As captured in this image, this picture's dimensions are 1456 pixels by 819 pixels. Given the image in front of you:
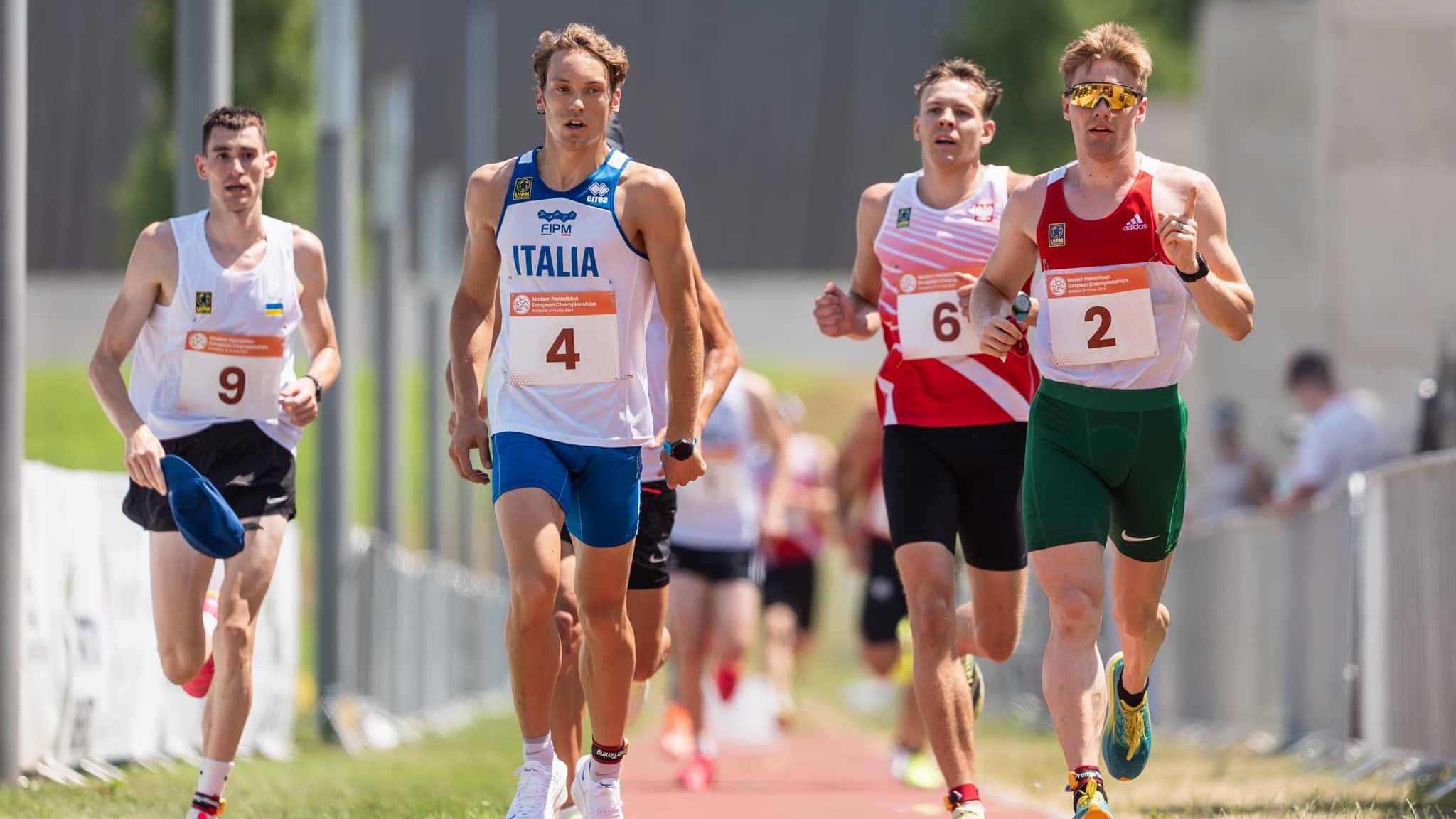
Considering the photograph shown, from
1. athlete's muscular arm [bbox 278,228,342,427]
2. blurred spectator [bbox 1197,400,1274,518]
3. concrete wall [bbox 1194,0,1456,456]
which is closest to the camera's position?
athlete's muscular arm [bbox 278,228,342,427]

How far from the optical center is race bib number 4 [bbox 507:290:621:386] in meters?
6.97

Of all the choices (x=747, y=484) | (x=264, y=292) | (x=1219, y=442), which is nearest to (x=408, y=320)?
(x=1219, y=442)

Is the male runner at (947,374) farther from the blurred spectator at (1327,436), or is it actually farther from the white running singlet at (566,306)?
the blurred spectator at (1327,436)

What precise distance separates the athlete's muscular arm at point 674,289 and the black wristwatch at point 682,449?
0.01 m

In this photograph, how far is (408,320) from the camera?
5656 cm

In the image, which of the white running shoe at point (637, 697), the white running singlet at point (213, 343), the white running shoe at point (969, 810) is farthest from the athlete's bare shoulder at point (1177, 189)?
the white running singlet at point (213, 343)

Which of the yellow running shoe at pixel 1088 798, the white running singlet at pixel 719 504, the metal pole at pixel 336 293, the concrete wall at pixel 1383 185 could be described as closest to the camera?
the yellow running shoe at pixel 1088 798

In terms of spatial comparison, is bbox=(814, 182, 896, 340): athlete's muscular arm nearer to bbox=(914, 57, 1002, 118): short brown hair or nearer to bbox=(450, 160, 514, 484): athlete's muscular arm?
bbox=(914, 57, 1002, 118): short brown hair

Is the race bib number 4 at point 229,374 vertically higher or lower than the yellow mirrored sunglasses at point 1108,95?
lower

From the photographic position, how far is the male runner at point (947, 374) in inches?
314

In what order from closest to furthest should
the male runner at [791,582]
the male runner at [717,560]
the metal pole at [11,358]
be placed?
the metal pole at [11,358] < the male runner at [717,560] < the male runner at [791,582]

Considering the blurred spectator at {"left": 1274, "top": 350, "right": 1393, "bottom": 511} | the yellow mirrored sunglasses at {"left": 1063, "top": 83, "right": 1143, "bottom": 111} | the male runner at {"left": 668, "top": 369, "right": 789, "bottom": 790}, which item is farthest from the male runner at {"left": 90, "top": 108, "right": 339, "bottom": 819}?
the blurred spectator at {"left": 1274, "top": 350, "right": 1393, "bottom": 511}

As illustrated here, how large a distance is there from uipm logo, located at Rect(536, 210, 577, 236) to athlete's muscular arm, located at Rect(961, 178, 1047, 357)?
4.49 feet

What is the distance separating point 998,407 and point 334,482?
1038 centimetres
